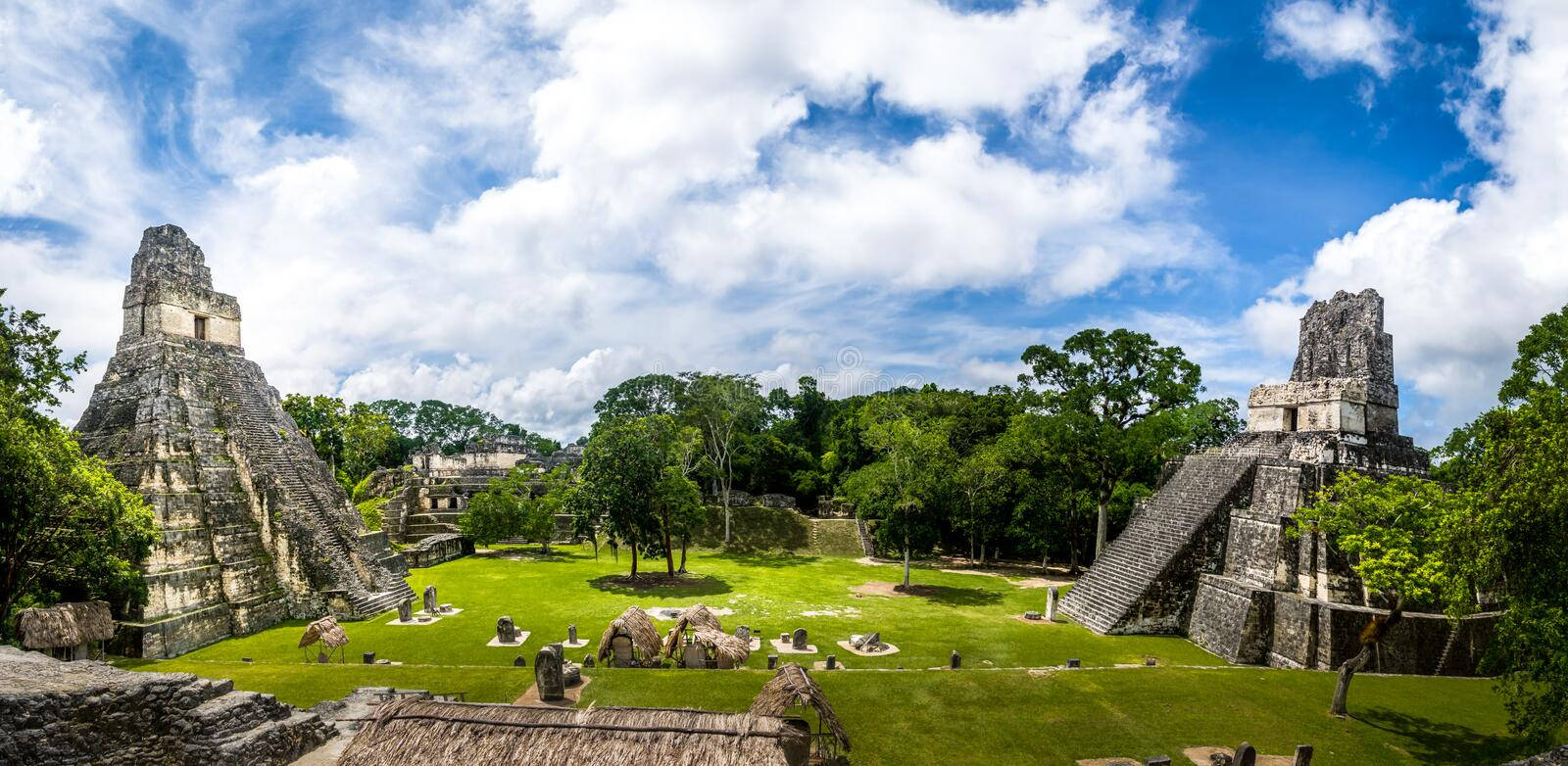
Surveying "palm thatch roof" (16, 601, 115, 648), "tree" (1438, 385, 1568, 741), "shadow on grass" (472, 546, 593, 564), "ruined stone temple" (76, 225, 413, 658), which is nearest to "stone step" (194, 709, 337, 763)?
"palm thatch roof" (16, 601, 115, 648)

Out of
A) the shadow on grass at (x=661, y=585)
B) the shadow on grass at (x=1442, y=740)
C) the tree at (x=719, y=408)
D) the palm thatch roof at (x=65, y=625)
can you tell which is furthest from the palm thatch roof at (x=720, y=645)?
the tree at (x=719, y=408)

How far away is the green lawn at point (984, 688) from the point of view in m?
11.2

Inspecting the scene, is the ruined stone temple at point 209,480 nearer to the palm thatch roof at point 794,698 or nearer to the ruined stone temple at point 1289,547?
the palm thatch roof at point 794,698

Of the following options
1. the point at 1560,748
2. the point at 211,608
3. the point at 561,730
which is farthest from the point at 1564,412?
the point at 211,608

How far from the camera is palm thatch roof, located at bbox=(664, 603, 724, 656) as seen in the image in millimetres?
15109

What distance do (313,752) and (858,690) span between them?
28.1 feet

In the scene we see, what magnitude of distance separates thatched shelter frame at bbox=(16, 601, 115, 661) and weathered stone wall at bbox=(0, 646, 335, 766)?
3.90m

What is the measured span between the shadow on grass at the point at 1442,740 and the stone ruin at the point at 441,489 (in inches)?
1182

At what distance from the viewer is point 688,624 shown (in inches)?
627

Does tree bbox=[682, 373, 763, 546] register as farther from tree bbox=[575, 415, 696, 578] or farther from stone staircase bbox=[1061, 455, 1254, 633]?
stone staircase bbox=[1061, 455, 1254, 633]

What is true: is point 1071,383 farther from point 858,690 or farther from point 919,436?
point 858,690

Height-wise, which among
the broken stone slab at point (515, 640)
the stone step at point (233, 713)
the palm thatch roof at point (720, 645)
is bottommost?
the broken stone slab at point (515, 640)

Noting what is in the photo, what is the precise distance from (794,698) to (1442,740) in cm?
1075

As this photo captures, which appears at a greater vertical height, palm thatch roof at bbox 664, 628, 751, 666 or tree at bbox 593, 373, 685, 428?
tree at bbox 593, 373, 685, 428
